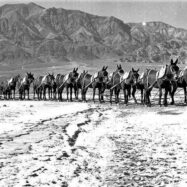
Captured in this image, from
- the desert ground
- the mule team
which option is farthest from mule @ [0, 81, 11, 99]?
the desert ground

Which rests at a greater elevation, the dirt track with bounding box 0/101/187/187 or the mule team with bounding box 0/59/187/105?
the mule team with bounding box 0/59/187/105

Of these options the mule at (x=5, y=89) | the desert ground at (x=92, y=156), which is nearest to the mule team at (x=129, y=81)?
the mule at (x=5, y=89)

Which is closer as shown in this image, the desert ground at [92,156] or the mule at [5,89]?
the desert ground at [92,156]

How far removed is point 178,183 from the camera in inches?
292

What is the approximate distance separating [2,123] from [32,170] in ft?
28.3

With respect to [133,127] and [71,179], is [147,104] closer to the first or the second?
[133,127]

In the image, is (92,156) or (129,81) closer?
(92,156)

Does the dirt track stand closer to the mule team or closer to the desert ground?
the desert ground

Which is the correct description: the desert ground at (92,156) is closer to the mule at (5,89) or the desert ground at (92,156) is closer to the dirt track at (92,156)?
the dirt track at (92,156)

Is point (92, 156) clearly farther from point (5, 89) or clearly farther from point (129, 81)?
point (5, 89)

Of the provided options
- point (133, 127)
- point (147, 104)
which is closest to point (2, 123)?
point (133, 127)

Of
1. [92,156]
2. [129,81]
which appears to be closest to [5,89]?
[129,81]

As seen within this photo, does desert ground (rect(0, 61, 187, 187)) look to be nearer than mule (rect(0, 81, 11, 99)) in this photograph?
Yes

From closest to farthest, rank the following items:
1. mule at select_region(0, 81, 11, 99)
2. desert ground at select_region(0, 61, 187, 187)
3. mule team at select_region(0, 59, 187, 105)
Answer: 1. desert ground at select_region(0, 61, 187, 187)
2. mule team at select_region(0, 59, 187, 105)
3. mule at select_region(0, 81, 11, 99)
